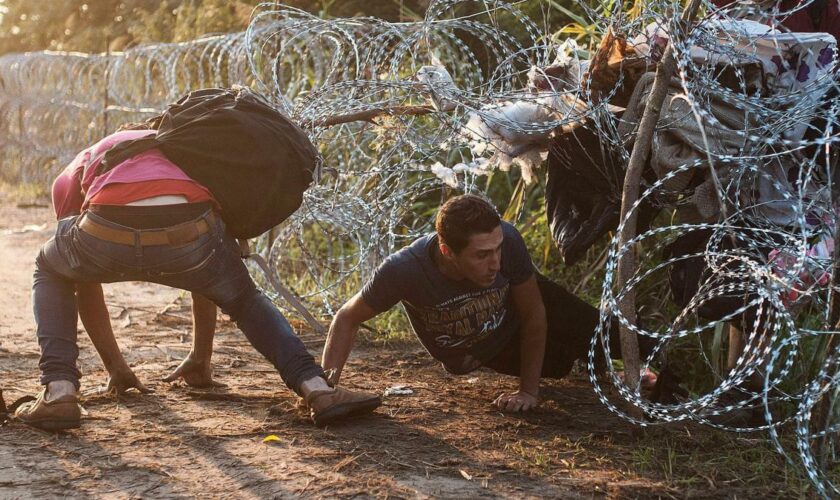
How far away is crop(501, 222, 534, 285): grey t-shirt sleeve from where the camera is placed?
4.06 meters

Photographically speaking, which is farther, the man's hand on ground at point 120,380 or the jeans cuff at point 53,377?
the man's hand on ground at point 120,380

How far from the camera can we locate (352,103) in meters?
5.07

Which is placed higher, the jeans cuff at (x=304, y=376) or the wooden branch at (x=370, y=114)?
the wooden branch at (x=370, y=114)

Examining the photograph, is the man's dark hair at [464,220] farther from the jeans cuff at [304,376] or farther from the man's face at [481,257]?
the jeans cuff at [304,376]

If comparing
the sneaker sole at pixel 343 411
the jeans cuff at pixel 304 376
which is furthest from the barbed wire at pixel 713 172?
the jeans cuff at pixel 304 376

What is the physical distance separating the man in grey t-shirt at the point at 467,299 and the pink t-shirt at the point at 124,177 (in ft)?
2.60

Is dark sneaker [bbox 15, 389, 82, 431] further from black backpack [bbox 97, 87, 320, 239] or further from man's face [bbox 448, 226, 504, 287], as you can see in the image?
man's face [bbox 448, 226, 504, 287]

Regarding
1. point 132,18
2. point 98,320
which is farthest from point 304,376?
point 132,18

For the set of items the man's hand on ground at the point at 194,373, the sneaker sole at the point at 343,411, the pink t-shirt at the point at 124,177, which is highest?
the pink t-shirt at the point at 124,177

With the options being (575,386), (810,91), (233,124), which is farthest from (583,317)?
(233,124)

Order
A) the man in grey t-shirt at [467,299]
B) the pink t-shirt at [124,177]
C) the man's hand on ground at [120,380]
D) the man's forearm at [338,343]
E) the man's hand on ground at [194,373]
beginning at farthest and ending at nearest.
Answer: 1. the man's hand on ground at [194,373]
2. the man's hand on ground at [120,380]
3. the man's forearm at [338,343]
4. the man in grey t-shirt at [467,299]
5. the pink t-shirt at [124,177]

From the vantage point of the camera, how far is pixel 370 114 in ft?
16.2

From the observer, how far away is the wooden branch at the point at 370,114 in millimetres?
4824

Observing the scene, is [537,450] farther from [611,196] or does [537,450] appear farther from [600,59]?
[600,59]
